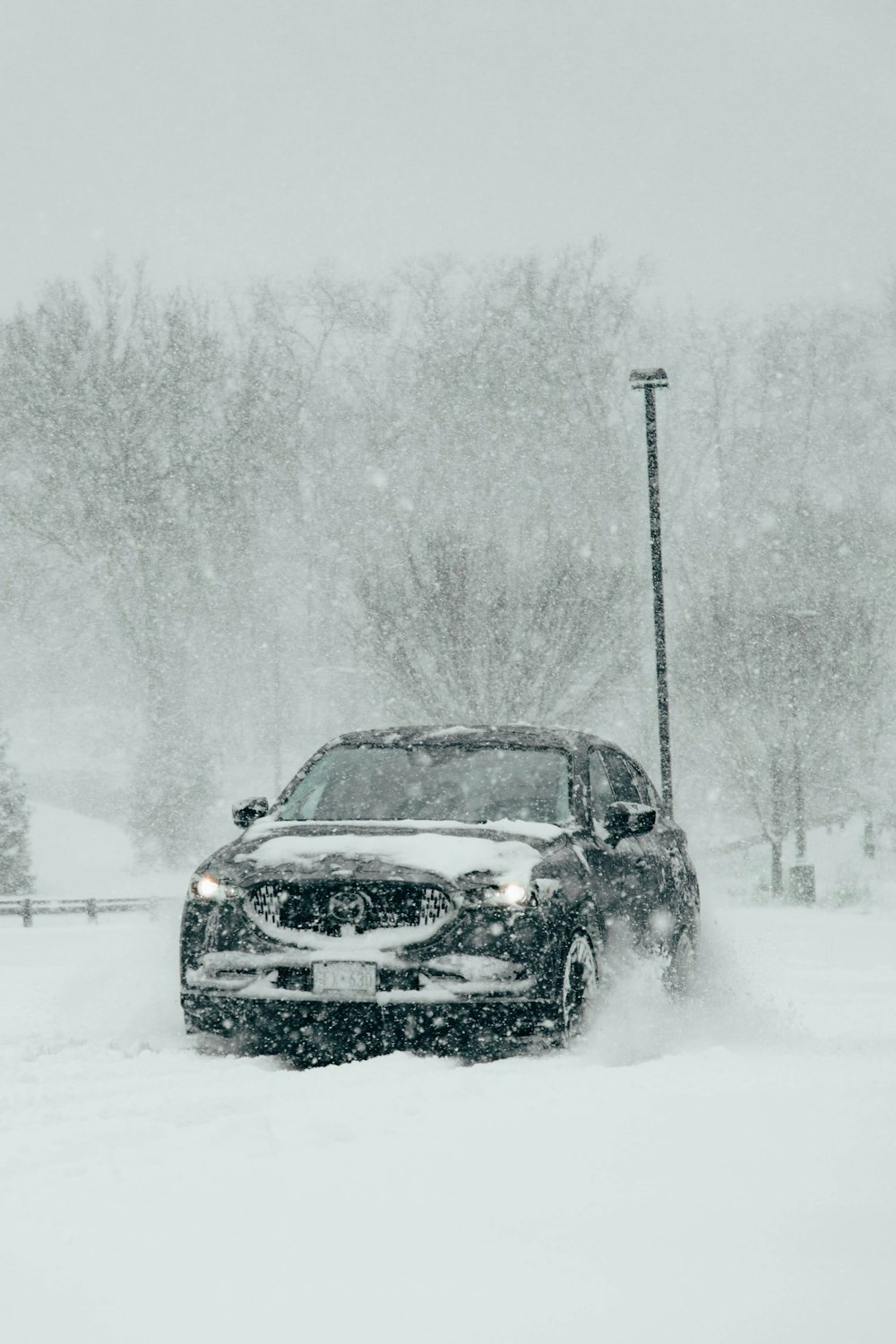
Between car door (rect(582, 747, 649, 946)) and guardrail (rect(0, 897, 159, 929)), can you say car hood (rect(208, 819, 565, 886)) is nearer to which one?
car door (rect(582, 747, 649, 946))

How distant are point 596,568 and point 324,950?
28.2m

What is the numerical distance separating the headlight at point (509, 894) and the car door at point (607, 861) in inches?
27.6

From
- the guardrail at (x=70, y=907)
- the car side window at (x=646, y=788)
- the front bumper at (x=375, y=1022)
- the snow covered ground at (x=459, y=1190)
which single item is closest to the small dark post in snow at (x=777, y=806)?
the guardrail at (x=70, y=907)

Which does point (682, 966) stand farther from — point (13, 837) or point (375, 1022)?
point (13, 837)

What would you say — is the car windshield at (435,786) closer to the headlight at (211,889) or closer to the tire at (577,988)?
the tire at (577,988)

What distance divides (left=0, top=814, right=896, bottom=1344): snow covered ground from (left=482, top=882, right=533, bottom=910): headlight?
70cm

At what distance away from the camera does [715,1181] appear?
16.8 feet

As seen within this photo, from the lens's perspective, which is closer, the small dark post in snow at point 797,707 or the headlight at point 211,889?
the headlight at point 211,889

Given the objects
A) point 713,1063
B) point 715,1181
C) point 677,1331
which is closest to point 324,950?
point 713,1063

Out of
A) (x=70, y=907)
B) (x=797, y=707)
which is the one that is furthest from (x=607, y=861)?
(x=797, y=707)

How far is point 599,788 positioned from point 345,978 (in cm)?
241

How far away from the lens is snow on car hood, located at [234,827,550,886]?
745 cm

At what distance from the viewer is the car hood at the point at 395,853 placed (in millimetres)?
7438

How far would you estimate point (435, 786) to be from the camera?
874cm
